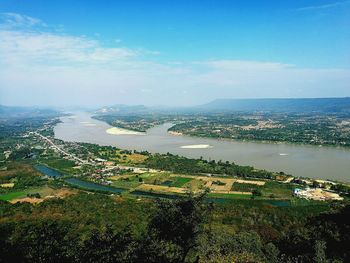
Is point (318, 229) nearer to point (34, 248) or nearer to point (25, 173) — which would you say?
point (34, 248)

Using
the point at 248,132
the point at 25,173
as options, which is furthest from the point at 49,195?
the point at 248,132

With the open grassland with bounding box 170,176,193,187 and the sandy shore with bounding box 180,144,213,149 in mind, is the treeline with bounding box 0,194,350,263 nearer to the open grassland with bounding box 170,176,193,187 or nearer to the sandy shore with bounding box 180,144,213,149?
the open grassland with bounding box 170,176,193,187

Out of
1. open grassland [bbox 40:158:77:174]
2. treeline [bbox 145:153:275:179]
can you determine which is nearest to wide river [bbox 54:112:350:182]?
treeline [bbox 145:153:275:179]

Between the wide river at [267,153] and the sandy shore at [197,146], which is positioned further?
the sandy shore at [197,146]

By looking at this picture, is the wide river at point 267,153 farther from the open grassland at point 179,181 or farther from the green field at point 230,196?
the green field at point 230,196

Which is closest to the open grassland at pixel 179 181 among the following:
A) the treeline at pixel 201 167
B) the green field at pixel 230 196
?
the treeline at pixel 201 167

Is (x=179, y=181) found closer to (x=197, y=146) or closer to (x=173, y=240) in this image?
(x=197, y=146)
